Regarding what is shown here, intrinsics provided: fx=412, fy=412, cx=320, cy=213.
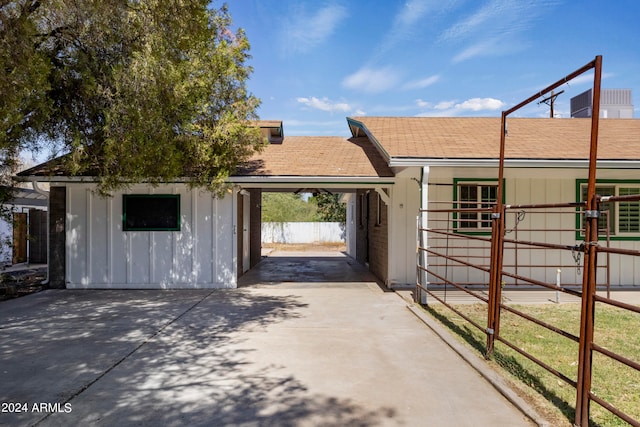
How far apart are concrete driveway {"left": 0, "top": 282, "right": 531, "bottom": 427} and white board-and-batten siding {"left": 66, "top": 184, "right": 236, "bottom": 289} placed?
1849mm

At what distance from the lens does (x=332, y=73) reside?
15898 mm

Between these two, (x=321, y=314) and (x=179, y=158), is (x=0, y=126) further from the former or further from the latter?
(x=321, y=314)

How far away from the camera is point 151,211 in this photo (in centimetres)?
971

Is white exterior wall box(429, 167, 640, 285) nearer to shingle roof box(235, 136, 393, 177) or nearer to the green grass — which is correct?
shingle roof box(235, 136, 393, 177)

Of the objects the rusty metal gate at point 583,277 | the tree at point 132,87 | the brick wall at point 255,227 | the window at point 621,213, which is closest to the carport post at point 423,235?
the rusty metal gate at point 583,277

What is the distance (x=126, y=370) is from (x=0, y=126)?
3.73 m

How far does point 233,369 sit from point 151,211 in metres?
6.25

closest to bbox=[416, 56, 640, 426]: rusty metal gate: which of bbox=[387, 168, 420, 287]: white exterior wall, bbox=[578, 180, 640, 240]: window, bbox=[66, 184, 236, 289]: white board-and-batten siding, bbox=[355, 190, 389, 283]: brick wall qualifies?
bbox=[387, 168, 420, 287]: white exterior wall

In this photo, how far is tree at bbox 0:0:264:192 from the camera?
6.82m

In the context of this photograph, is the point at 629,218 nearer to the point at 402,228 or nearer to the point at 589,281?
the point at 402,228

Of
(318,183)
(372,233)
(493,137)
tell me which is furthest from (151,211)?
(493,137)

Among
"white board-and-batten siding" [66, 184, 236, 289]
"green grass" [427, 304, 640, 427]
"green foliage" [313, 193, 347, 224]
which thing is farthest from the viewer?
"green foliage" [313, 193, 347, 224]

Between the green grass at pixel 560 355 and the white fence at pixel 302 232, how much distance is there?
780 inches

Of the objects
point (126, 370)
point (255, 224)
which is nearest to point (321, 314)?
point (126, 370)
